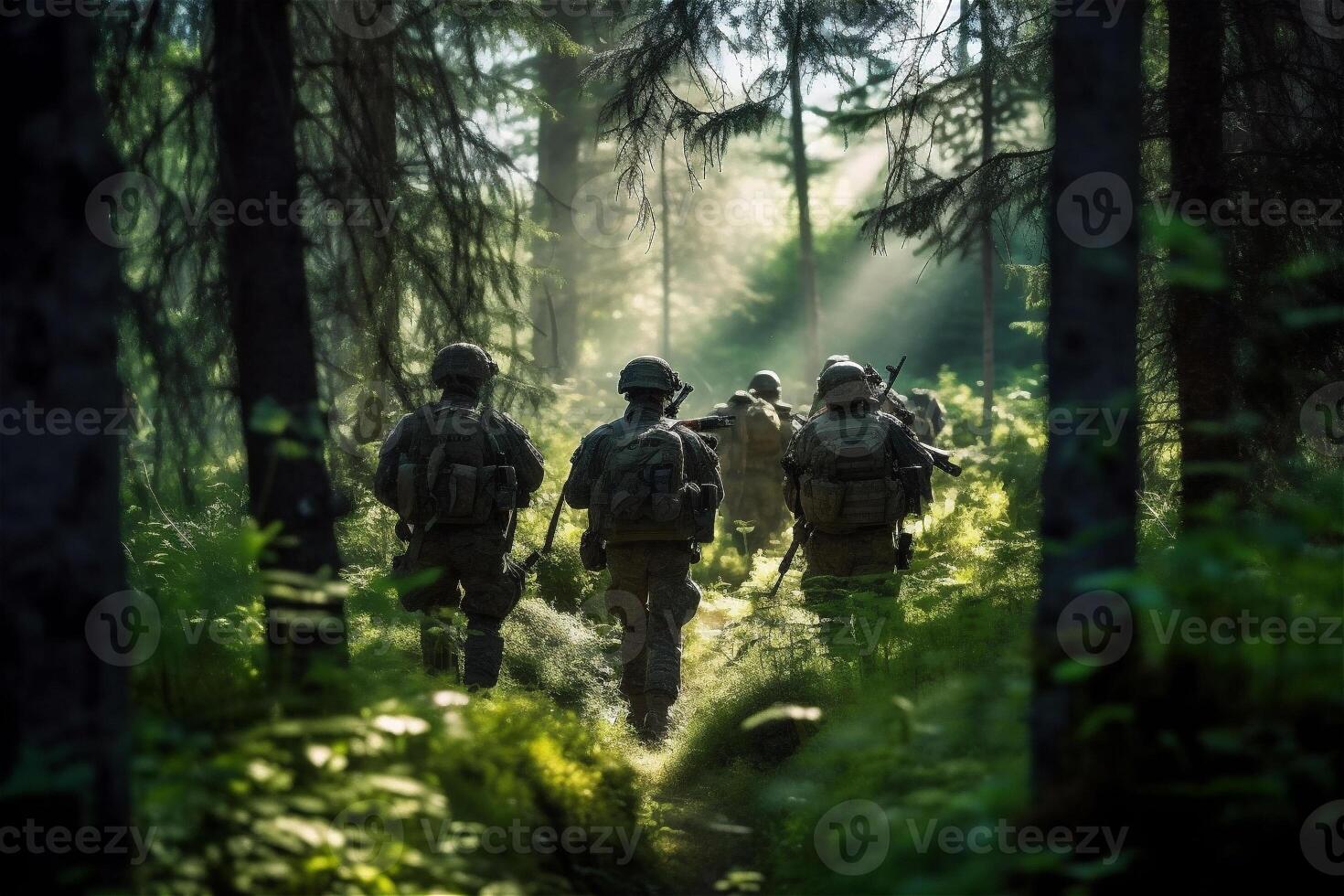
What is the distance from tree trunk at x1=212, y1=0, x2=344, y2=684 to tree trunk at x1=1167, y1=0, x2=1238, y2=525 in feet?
16.6

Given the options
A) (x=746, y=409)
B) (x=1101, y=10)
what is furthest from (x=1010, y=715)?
(x=746, y=409)

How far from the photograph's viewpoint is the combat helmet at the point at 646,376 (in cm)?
913

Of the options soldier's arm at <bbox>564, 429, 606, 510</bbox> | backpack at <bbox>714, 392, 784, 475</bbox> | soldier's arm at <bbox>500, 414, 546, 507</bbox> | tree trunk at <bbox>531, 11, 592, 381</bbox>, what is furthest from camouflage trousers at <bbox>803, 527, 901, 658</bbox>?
tree trunk at <bbox>531, 11, 592, 381</bbox>

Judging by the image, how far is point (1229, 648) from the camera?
3.64 m

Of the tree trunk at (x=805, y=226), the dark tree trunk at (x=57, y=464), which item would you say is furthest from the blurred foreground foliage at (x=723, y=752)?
the tree trunk at (x=805, y=226)

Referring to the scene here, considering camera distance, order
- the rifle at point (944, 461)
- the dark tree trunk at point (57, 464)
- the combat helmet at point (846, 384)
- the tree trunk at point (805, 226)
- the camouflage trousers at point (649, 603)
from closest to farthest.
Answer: the dark tree trunk at point (57, 464) < the camouflage trousers at point (649, 603) < the combat helmet at point (846, 384) < the rifle at point (944, 461) < the tree trunk at point (805, 226)

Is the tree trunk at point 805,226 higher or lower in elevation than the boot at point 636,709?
higher

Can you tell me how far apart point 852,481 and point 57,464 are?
7.14 m

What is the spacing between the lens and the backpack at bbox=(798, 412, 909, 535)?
959cm

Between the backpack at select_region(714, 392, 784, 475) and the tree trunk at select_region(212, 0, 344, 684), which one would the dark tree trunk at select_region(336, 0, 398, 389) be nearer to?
the tree trunk at select_region(212, 0, 344, 684)

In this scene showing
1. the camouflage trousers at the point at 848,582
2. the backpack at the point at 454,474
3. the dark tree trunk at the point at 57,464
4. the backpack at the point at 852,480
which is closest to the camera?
the dark tree trunk at the point at 57,464

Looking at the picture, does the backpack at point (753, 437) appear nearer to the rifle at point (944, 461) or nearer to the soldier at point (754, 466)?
the soldier at point (754, 466)

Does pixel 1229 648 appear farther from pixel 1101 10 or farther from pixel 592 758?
pixel 592 758

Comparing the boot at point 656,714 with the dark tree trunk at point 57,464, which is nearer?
the dark tree trunk at point 57,464
